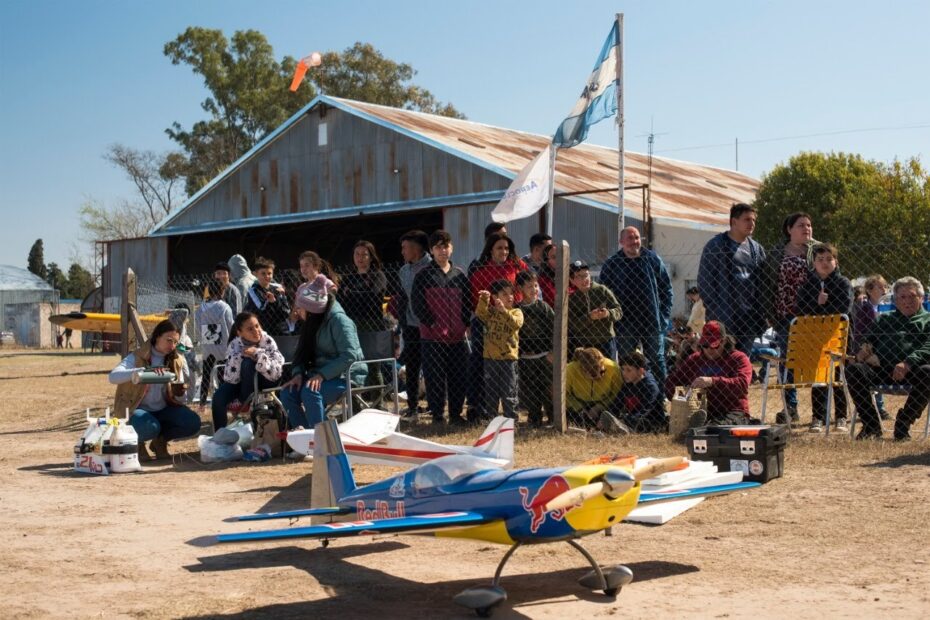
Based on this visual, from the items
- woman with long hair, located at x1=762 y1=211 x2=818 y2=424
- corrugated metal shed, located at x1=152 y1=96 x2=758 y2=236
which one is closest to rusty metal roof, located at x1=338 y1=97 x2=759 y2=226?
corrugated metal shed, located at x1=152 y1=96 x2=758 y2=236

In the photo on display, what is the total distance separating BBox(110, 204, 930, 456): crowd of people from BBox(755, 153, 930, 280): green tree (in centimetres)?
1683

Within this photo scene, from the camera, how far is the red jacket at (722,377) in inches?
347

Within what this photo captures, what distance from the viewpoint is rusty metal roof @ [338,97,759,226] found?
24.8m

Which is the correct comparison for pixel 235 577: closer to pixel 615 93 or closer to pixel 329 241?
pixel 615 93

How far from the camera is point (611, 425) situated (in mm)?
9719

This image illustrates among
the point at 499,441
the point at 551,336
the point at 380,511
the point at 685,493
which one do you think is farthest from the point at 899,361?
the point at 380,511

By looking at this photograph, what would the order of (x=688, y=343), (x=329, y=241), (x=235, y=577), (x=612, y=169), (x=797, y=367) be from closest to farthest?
1. (x=235, y=577)
2. (x=797, y=367)
3. (x=688, y=343)
4. (x=612, y=169)
5. (x=329, y=241)

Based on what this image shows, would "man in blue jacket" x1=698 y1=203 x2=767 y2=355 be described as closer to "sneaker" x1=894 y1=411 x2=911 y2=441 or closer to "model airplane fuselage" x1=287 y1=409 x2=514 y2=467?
"sneaker" x1=894 y1=411 x2=911 y2=441

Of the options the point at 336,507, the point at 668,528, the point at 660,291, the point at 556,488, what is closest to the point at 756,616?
the point at 556,488

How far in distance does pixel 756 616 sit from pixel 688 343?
872cm

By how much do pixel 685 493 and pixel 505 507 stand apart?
3.79ft

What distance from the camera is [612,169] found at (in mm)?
29766

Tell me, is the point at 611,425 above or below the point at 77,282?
below

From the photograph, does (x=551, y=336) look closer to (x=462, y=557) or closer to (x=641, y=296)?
(x=641, y=296)
